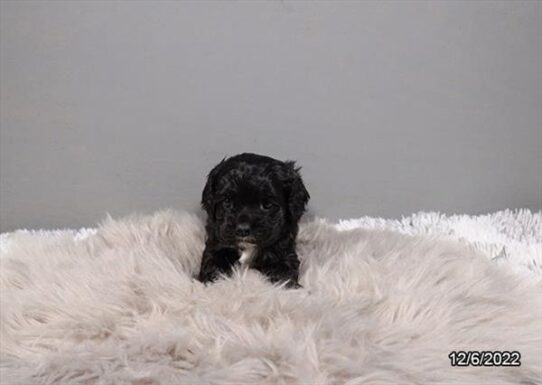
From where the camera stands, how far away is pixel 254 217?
1437 mm

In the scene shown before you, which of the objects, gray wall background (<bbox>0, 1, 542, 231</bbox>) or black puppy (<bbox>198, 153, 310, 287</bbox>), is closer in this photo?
black puppy (<bbox>198, 153, 310, 287</bbox>)

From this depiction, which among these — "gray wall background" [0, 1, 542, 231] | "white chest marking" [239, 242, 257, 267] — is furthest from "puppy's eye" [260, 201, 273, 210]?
"gray wall background" [0, 1, 542, 231]

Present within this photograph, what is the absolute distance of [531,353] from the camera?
1.16 m

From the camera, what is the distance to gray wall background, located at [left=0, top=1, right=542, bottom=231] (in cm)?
181

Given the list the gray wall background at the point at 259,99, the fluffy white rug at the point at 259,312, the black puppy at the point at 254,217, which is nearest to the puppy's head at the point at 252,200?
the black puppy at the point at 254,217

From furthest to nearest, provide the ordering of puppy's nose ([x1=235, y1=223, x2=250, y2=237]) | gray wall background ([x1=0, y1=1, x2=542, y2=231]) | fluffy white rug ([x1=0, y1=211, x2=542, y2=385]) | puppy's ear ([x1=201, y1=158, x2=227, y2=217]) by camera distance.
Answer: gray wall background ([x1=0, y1=1, x2=542, y2=231]) → puppy's ear ([x1=201, y1=158, x2=227, y2=217]) → puppy's nose ([x1=235, y1=223, x2=250, y2=237]) → fluffy white rug ([x1=0, y1=211, x2=542, y2=385])

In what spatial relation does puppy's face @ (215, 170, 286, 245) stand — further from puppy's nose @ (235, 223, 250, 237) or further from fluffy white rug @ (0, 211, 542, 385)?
fluffy white rug @ (0, 211, 542, 385)

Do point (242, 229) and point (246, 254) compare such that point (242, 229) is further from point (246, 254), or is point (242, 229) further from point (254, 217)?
point (246, 254)

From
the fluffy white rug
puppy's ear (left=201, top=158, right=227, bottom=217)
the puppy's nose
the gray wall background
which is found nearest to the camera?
the fluffy white rug

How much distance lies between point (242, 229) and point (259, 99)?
0.62 metres

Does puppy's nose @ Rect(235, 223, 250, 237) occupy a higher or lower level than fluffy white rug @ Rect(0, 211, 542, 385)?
higher

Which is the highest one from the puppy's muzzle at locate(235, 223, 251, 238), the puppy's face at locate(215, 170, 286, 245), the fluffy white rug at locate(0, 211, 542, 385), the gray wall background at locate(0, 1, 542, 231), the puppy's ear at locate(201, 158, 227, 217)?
the gray wall background at locate(0, 1, 542, 231)

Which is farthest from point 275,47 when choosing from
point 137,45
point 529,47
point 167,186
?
point 529,47

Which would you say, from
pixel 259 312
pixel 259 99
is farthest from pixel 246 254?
pixel 259 99
